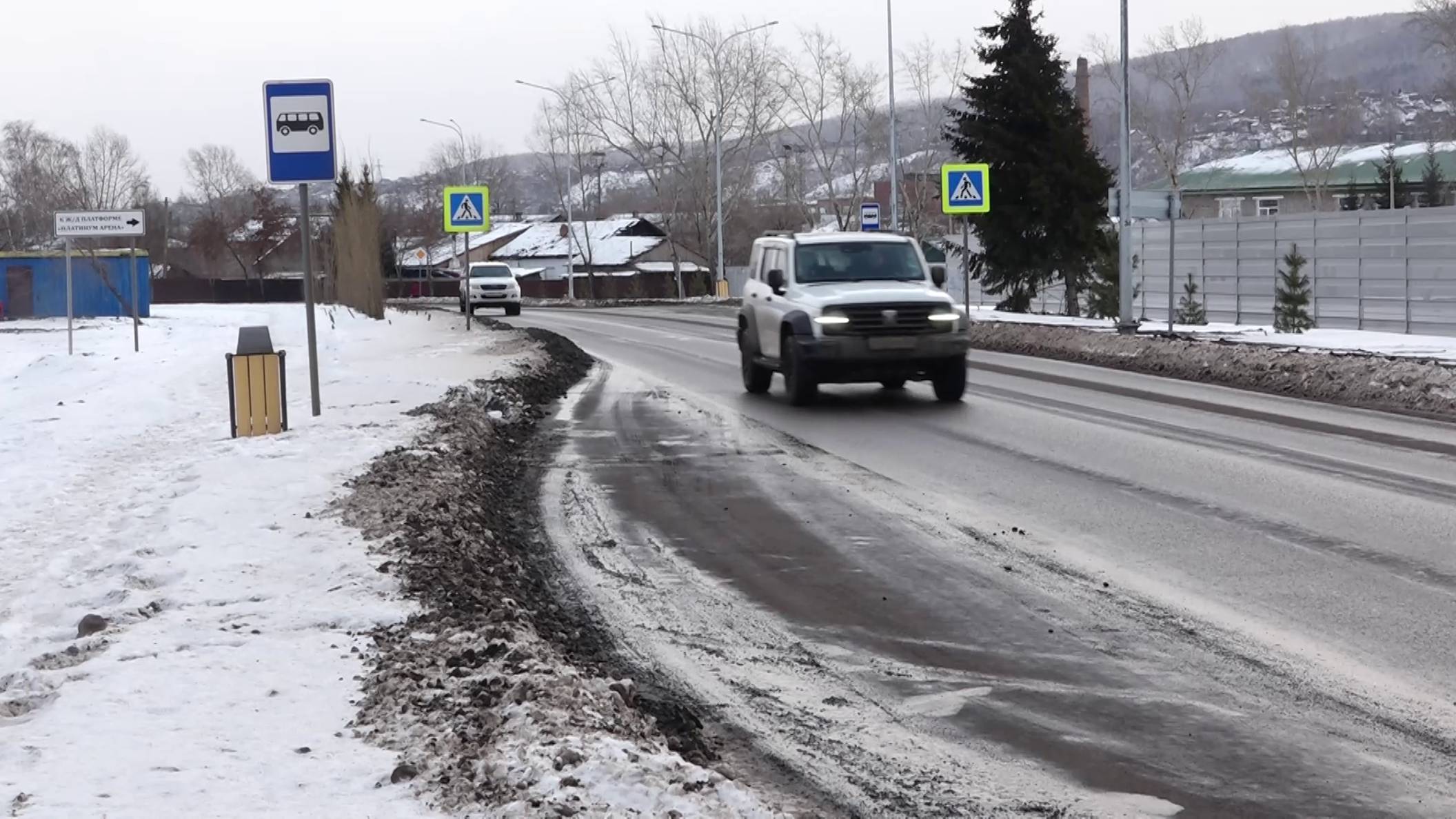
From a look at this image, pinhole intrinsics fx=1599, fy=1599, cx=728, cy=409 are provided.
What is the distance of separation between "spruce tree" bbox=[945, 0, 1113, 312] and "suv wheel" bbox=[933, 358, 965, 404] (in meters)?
22.7

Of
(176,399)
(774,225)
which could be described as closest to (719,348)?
(176,399)

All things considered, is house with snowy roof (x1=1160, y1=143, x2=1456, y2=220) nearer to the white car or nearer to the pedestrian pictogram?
the white car

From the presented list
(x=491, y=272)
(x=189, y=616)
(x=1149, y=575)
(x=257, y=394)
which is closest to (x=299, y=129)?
(x=257, y=394)

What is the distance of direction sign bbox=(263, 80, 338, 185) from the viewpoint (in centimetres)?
1455

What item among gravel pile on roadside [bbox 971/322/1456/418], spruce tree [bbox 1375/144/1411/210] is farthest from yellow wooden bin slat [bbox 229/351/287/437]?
spruce tree [bbox 1375/144/1411/210]

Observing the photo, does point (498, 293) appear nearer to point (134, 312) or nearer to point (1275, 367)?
point (134, 312)

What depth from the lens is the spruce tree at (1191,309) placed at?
34.9 metres

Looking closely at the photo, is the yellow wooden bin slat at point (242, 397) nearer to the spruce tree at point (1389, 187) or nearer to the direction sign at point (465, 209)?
the direction sign at point (465, 209)

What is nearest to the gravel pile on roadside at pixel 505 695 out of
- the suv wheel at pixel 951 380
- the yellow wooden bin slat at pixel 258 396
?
the yellow wooden bin slat at pixel 258 396

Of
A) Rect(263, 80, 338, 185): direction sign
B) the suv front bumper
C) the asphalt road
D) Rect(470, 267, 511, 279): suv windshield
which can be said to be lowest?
the asphalt road

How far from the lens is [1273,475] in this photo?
1136cm

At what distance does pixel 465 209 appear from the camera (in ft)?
102

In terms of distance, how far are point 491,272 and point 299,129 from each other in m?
41.4

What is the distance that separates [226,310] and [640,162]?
27.4 metres
